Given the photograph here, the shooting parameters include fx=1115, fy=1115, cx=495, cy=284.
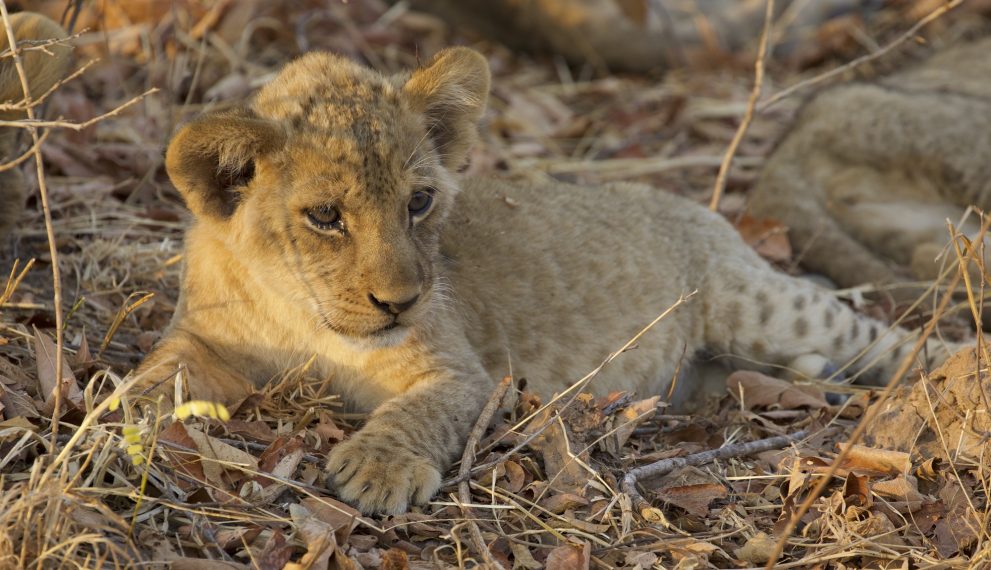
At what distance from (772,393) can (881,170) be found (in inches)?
123

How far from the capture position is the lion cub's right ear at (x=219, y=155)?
3.80 metres

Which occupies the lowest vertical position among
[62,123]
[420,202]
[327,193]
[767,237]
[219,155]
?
[767,237]

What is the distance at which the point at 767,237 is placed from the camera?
7.12m

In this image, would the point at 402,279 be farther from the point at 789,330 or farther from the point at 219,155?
the point at 789,330

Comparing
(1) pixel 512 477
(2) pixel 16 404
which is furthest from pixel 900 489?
(2) pixel 16 404

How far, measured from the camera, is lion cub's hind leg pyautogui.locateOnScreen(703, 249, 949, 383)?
581 centimetres

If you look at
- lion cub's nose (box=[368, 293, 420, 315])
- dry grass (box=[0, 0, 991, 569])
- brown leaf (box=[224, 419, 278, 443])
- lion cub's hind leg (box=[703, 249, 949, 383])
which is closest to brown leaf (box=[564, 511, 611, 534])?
dry grass (box=[0, 0, 991, 569])

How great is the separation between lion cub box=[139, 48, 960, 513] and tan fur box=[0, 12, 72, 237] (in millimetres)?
1304

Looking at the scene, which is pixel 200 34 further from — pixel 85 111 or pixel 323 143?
pixel 323 143

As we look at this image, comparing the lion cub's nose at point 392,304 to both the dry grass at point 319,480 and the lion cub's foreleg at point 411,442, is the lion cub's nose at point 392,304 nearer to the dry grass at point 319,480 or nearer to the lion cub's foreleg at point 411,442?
the lion cub's foreleg at point 411,442

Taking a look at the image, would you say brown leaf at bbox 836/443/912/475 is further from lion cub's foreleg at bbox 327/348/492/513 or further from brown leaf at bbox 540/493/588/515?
lion cub's foreleg at bbox 327/348/492/513

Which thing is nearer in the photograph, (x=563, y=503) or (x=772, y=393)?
(x=563, y=503)

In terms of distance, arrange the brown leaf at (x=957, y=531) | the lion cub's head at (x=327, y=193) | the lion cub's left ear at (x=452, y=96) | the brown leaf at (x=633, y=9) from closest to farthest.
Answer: the brown leaf at (x=957, y=531) < the lion cub's head at (x=327, y=193) < the lion cub's left ear at (x=452, y=96) < the brown leaf at (x=633, y=9)

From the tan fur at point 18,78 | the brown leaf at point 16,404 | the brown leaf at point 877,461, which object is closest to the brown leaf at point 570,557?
the brown leaf at point 877,461
